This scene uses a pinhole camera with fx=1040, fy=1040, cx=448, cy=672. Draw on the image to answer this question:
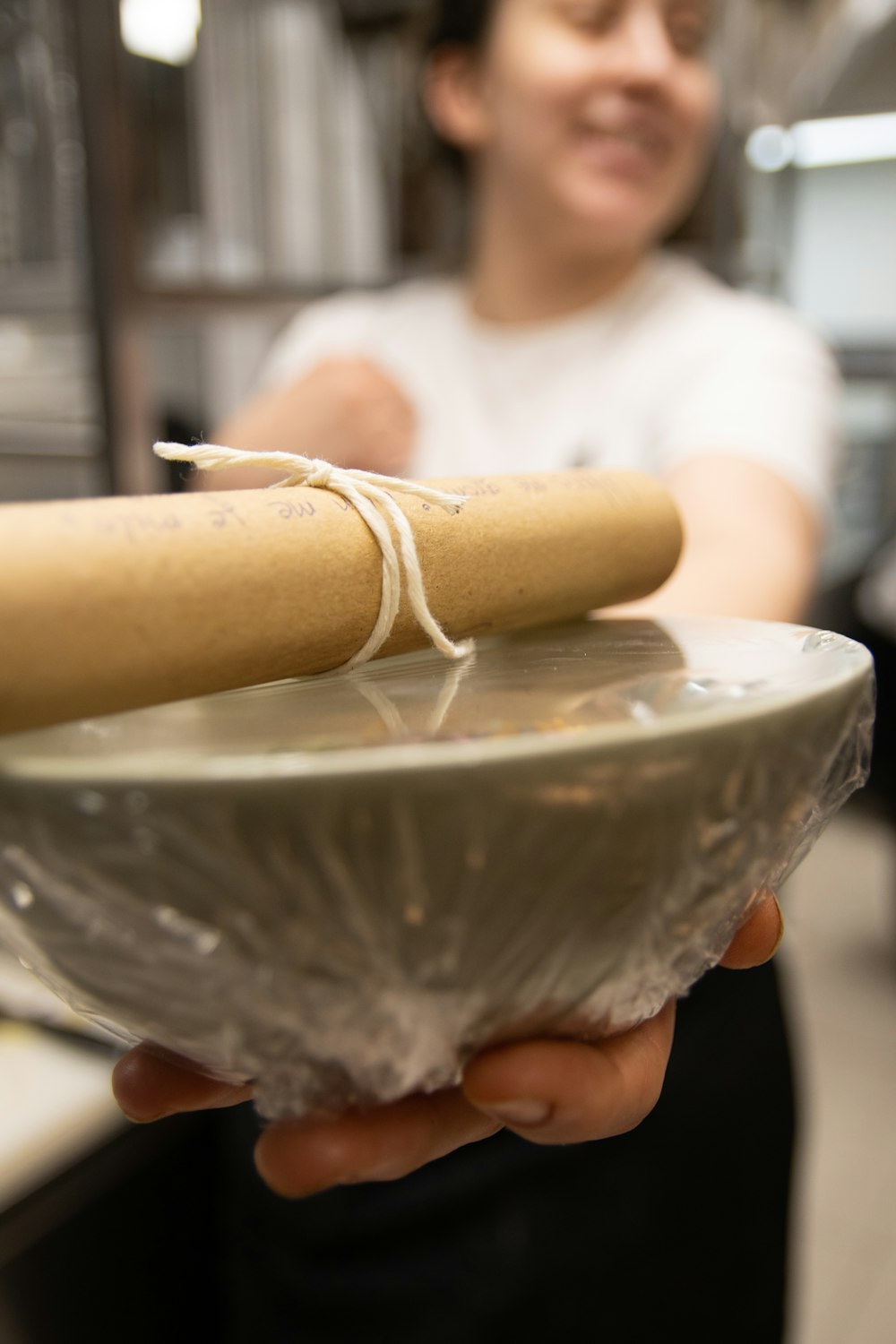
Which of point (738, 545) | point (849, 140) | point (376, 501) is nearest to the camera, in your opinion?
point (376, 501)

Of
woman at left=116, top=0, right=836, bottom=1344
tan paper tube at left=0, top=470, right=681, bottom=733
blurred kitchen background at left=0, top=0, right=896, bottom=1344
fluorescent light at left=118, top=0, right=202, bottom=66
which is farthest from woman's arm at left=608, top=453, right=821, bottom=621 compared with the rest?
fluorescent light at left=118, top=0, right=202, bottom=66

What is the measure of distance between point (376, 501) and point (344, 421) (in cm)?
68

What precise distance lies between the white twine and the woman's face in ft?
2.48

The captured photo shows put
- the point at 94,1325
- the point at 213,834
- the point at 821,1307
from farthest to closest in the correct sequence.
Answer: the point at 821,1307
the point at 94,1325
the point at 213,834

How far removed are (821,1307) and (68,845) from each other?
5.93 ft

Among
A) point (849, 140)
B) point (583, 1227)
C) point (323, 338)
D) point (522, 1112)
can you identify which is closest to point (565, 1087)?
point (522, 1112)

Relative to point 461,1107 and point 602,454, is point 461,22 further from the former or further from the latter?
point 461,1107

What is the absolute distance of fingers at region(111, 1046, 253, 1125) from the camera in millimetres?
392

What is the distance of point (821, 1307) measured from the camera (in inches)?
64.7

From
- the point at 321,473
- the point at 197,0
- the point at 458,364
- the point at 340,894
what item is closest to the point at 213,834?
the point at 340,894

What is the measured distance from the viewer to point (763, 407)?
0.86 metres

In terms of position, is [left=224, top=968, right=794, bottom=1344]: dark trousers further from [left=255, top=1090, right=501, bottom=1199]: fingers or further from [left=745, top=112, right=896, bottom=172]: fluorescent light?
[left=745, top=112, right=896, bottom=172]: fluorescent light

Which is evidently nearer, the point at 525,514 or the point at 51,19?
the point at 525,514

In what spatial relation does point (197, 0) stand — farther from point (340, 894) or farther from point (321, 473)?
point (340, 894)
